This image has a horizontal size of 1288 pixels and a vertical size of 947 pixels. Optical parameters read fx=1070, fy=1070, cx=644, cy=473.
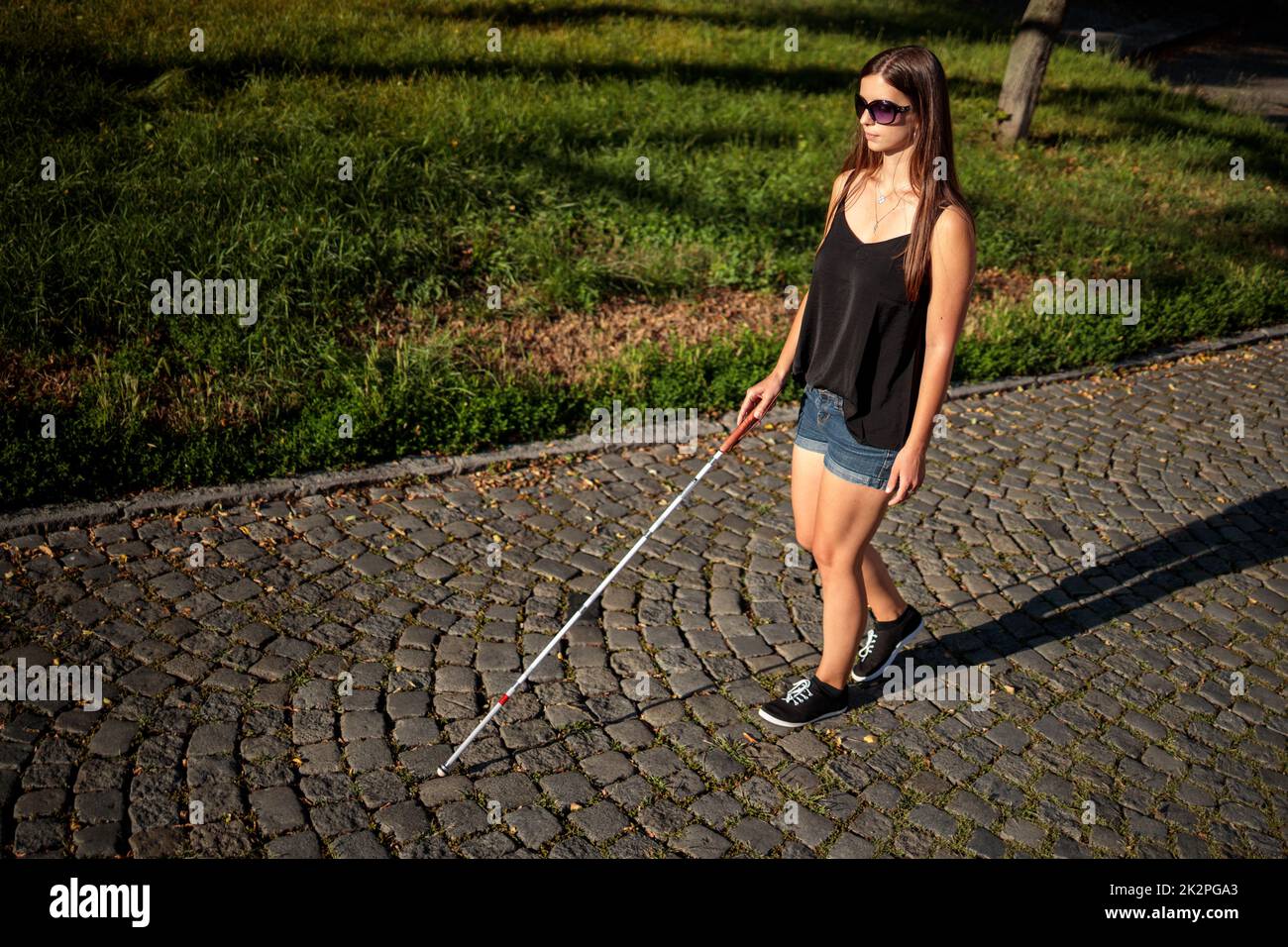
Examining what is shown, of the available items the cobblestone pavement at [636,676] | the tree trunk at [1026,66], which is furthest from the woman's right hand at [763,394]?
the tree trunk at [1026,66]

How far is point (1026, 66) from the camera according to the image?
11.9m

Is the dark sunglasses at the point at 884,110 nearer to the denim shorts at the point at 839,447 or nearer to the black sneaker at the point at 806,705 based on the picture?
the denim shorts at the point at 839,447

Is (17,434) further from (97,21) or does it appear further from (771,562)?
(97,21)

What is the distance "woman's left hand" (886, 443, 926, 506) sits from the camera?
3.57 metres

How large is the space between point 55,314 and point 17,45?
13.9ft

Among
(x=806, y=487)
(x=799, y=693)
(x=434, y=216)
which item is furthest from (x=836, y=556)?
(x=434, y=216)

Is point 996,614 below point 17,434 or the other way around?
below

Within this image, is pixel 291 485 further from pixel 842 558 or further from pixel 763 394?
pixel 842 558

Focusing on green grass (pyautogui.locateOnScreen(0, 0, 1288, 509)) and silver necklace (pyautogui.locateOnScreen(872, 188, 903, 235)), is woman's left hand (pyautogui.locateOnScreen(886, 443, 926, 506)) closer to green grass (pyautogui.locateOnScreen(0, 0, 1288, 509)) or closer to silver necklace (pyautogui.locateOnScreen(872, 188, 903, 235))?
silver necklace (pyautogui.locateOnScreen(872, 188, 903, 235))

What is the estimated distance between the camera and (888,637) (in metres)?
4.53

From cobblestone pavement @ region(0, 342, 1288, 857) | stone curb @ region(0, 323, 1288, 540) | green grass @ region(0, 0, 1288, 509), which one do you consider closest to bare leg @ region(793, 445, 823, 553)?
cobblestone pavement @ region(0, 342, 1288, 857)

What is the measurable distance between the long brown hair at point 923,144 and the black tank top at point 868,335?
100 millimetres
